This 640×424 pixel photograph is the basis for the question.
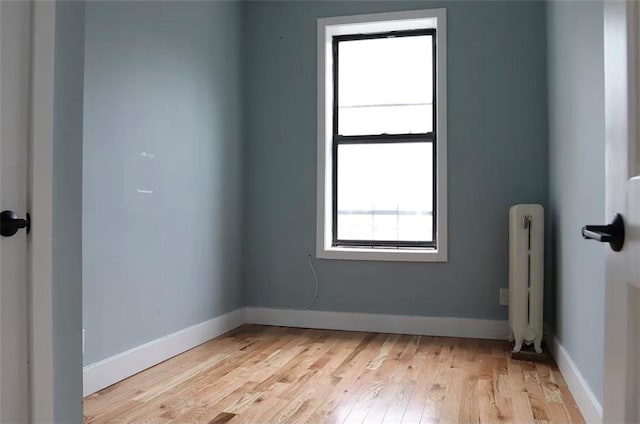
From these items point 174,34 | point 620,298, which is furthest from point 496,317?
point 620,298

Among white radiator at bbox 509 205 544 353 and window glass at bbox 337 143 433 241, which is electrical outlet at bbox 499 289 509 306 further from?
window glass at bbox 337 143 433 241

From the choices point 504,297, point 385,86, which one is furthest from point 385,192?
point 504,297

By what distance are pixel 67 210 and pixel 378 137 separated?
121 inches

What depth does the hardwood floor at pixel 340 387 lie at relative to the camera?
226 centimetres

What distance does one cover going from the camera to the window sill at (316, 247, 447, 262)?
3.80 meters

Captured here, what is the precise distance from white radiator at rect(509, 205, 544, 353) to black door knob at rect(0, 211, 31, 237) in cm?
275

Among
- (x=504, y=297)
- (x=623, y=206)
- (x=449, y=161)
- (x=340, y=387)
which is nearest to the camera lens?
(x=623, y=206)

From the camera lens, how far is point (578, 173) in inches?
97.4

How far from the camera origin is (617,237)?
859 mm

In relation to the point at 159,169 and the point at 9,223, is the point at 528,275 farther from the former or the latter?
the point at 9,223

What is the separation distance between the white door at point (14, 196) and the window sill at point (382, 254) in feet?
9.62

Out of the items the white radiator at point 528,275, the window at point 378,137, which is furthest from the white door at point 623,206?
the window at point 378,137

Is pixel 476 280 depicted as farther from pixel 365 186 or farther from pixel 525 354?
pixel 365 186

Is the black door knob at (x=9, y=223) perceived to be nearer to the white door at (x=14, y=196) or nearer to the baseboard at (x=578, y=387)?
the white door at (x=14, y=196)
